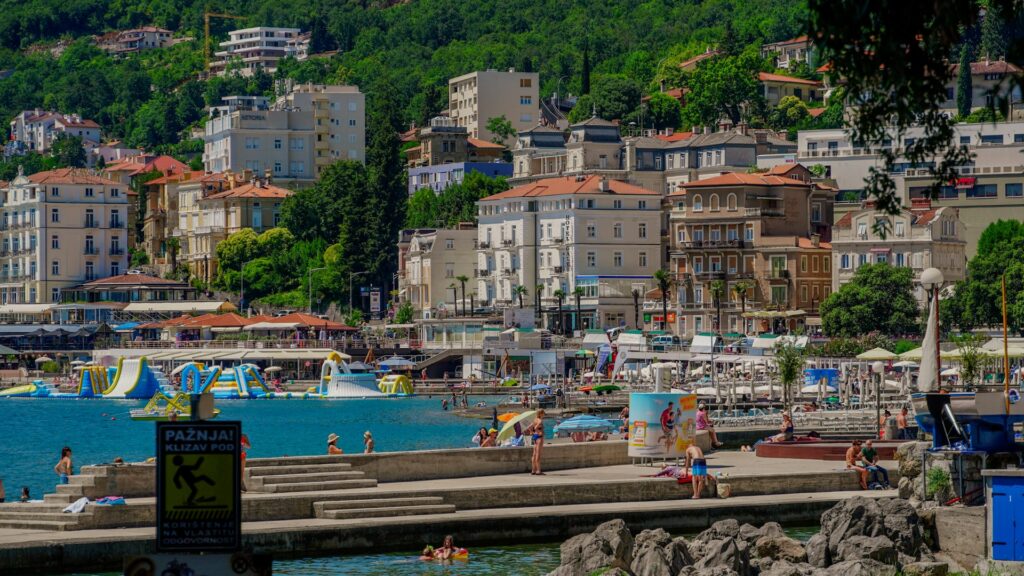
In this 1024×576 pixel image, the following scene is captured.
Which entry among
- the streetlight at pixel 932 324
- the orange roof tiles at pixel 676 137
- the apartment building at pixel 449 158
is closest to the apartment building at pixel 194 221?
the apartment building at pixel 449 158

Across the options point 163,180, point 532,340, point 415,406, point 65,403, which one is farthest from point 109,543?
point 163,180

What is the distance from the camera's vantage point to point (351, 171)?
147 metres

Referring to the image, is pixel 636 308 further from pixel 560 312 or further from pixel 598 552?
pixel 598 552

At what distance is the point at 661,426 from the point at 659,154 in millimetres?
103598

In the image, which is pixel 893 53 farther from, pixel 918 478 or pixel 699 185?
pixel 699 185

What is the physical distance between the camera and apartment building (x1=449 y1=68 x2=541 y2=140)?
172875 millimetres

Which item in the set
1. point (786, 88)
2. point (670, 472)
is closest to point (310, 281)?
point (786, 88)

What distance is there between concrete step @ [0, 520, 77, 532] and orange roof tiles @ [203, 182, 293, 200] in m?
130

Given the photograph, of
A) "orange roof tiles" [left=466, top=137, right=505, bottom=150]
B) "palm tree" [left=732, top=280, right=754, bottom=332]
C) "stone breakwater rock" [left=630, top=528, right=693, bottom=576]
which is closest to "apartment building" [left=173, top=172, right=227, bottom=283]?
"orange roof tiles" [left=466, top=137, right=505, bottom=150]

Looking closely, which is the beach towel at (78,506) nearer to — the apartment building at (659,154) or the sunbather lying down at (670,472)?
the sunbather lying down at (670,472)

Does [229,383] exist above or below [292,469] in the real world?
below

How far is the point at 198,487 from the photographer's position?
12.5m

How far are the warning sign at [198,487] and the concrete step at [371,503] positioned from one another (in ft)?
53.5

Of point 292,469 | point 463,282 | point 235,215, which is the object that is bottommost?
point 292,469
